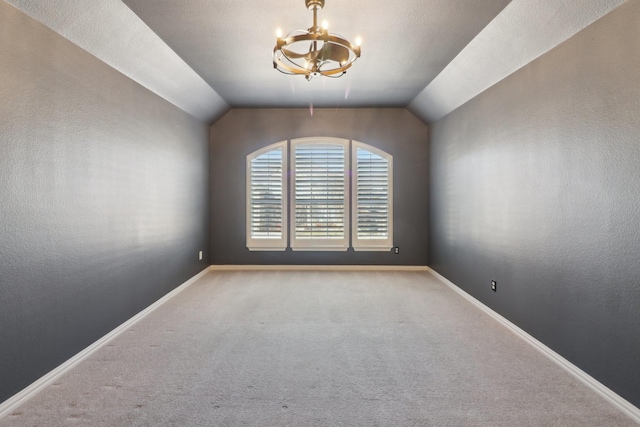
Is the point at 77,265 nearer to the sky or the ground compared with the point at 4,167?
nearer to the ground

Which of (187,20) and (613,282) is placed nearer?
(613,282)

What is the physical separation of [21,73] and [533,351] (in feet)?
13.8

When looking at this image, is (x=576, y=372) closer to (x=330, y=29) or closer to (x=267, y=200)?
(x=330, y=29)

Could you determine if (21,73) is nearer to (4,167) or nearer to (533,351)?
(4,167)

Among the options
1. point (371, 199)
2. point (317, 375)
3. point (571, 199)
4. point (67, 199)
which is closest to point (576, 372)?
point (571, 199)

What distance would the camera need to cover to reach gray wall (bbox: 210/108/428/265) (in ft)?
18.0

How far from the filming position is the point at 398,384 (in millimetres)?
2141

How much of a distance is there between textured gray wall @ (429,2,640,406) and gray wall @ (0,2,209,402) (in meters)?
3.73

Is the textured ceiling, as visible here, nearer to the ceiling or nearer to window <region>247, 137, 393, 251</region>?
the ceiling

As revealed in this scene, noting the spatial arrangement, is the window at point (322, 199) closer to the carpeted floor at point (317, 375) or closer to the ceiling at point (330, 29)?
the ceiling at point (330, 29)

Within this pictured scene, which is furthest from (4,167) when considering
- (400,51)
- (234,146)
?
(234,146)

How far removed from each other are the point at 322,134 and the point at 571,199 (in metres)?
3.83

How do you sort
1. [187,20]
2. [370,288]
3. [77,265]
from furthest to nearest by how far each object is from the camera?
1. [370,288]
2. [187,20]
3. [77,265]

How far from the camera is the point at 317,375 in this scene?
2.25 m
